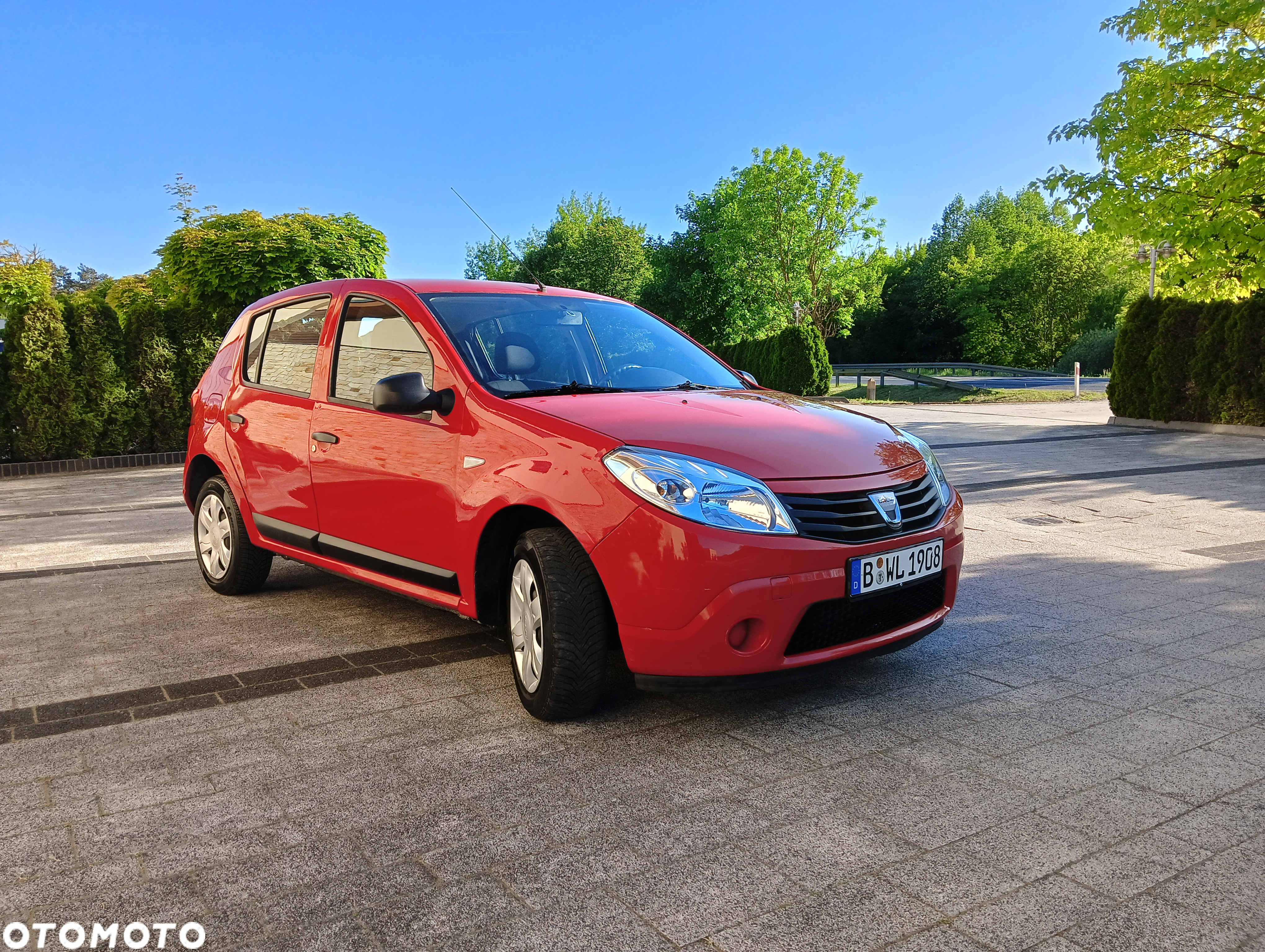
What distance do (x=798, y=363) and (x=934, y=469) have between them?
23.8m

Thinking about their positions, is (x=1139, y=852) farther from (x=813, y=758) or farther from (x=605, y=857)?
(x=605, y=857)

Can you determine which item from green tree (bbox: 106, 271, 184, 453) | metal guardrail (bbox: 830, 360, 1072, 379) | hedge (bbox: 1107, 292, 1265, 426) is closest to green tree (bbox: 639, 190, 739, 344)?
metal guardrail (bbox: 830, 360, 1072, 379)

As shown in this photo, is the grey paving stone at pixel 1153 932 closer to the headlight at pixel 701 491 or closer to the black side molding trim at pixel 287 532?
the headlight at pixel 701 491

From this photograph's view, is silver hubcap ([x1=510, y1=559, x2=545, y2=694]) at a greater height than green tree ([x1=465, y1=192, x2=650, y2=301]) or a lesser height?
lesser

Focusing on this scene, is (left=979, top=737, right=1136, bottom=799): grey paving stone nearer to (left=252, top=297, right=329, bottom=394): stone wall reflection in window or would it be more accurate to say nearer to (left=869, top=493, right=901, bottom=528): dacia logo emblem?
(left=869, top=493, right=901, bottom=528): dacia logo emblem

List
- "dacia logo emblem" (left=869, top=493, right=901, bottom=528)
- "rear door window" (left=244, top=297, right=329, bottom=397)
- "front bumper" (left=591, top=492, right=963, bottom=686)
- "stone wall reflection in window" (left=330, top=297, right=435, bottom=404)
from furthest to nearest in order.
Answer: "rear door window" (left=244, top=297, right=329, bottom=397), "stone wall reflection in window" (left=330, top=297, right=435, bottom=404), "dacia logo emblem" (left=869, top=493, right=901, bottom=528), "front bumper" (left=591, top=492, right=963, bottom=686)

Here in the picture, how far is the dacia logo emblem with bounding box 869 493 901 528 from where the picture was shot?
3682mm

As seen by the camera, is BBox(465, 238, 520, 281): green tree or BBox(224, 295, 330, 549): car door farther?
BBox(465, 238, 520, 281): green tree

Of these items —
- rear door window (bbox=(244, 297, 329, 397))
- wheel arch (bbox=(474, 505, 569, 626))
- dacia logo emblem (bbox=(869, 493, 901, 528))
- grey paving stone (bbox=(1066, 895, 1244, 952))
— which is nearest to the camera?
grey paving stone (bbox=(1066, 895, 1244, 952))

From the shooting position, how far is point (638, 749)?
3527 millimetres

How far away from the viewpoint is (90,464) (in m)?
13.7

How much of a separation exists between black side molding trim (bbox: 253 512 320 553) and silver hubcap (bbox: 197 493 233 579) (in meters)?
0.41

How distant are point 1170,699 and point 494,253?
85509 millimetres

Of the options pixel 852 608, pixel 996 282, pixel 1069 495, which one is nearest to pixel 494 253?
pixel 996 282
